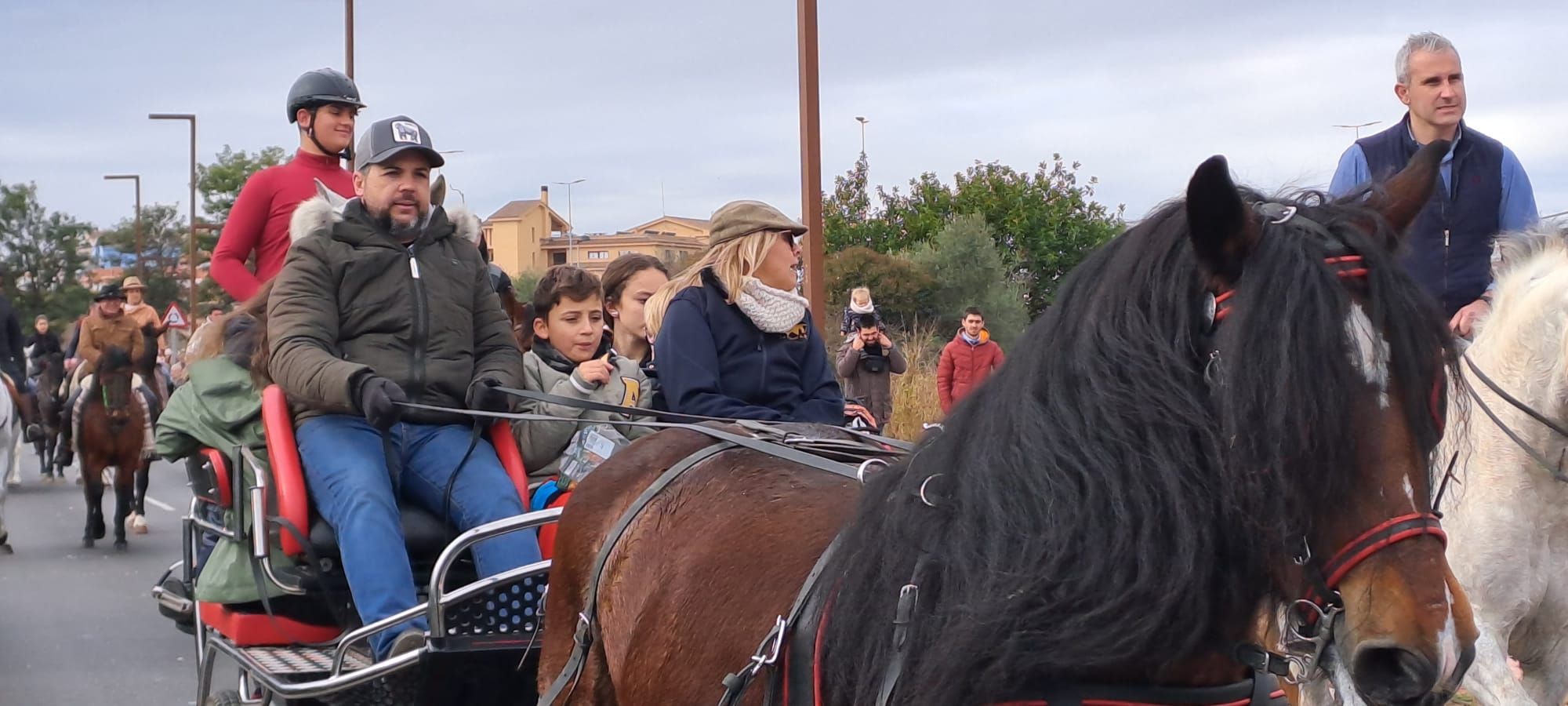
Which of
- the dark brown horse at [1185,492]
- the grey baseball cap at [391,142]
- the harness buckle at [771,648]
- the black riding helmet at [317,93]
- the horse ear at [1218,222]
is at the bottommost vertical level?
the harness buckle at [771,648]

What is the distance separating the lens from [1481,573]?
4902 mm

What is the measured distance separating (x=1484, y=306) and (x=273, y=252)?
15.0ft

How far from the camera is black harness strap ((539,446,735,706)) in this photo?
11.3 ft

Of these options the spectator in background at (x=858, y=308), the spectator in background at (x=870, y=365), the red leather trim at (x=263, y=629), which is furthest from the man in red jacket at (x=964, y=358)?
the red leather trim at (x=263, y=629)

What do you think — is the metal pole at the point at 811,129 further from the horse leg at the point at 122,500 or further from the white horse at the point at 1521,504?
the horse leg at the point at 122,500

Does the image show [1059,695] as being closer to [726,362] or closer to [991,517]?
[991,517]

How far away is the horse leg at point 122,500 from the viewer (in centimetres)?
1291

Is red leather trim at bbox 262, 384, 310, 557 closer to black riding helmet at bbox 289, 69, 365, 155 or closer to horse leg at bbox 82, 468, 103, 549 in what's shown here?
black riding helmet at bbox 289, 69, 365, 155

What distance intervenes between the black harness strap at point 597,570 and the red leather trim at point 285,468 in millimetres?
1393

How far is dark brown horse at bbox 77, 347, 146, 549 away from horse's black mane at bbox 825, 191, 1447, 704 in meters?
12.3

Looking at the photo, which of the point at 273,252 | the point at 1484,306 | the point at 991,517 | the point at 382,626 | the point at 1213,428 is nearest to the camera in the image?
the point at 1213,428

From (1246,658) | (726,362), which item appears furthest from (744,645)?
(726,362)

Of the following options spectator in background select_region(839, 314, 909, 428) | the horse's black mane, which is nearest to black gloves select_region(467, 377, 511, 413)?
the horse's black mane

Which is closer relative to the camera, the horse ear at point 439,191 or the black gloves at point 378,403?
the black gloves at point 378,403
